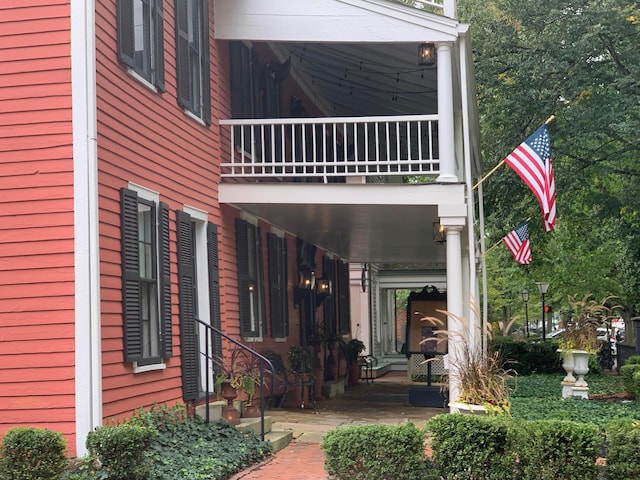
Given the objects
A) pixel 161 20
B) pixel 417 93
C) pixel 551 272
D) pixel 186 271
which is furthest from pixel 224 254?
pixel 551 272

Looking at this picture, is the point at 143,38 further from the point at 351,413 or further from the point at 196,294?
the point at 351,413

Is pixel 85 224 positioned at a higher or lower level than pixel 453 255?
higher

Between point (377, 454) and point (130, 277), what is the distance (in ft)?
9.98

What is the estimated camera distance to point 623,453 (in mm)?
6855

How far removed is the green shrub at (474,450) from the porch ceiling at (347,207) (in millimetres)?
4471

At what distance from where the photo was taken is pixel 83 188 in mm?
7684

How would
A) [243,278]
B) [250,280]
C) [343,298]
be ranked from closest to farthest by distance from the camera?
[243,278] → [250,280] → [343,298]

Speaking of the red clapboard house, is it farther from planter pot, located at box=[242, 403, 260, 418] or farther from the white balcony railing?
planter pot, located at box=[242, 403, 260, 418]

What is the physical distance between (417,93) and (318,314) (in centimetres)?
561

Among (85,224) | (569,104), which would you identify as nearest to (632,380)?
(569,104)

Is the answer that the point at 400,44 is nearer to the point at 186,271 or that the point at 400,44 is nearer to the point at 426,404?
the point at 186,271

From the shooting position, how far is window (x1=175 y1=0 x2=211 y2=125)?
10.4 metres

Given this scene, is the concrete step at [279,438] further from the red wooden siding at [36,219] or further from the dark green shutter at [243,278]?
the red wooden siding at [36,219]

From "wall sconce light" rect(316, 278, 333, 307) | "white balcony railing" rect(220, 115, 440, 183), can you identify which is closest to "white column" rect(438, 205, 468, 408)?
"white balcony railing" rect(220, 115, 440, 183)
